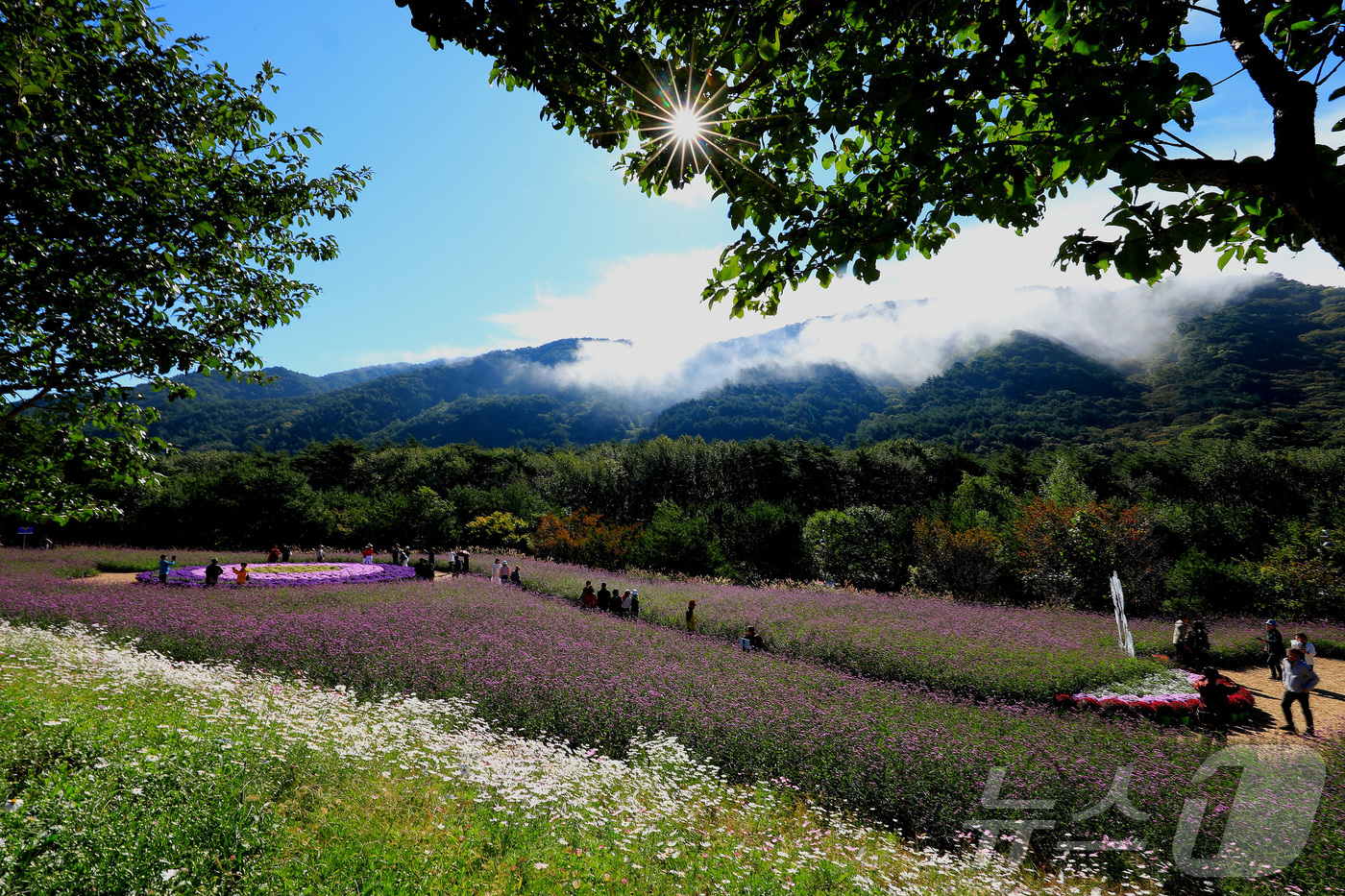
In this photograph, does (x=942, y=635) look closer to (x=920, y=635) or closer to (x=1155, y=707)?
(x=920, y=635)

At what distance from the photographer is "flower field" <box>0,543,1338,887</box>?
20.9 ft

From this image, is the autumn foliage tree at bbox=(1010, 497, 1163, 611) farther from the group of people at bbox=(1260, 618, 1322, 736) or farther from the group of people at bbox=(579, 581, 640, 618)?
the group of people at bbox=(579, 581, 640, 618)

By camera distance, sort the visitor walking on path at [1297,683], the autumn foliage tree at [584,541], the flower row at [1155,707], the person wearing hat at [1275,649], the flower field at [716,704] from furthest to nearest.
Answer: the autumn foliage tree at [584,541]
the person wearing hat at [1275,649]
the flower row at [1155,707]
the visitor walking on path at [1297,683]
the flower field at [716,704]

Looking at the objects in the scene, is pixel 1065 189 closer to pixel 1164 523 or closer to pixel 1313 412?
pixel 1164 523

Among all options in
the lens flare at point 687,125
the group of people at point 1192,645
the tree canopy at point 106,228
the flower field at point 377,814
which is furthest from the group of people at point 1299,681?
the tree canopy at point 106,228

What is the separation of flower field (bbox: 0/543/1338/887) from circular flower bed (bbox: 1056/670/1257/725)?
751mm

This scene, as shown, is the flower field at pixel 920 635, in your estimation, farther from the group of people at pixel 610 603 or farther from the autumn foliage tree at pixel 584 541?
the autumn foliage tree at pixel 584 541

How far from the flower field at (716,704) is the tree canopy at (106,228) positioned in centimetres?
574

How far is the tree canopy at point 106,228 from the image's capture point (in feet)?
13.6

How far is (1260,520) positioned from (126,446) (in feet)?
141

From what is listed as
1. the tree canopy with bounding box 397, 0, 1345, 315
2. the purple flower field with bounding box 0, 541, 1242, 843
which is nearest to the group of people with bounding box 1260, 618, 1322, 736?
the purple flower field with bounding box 0, 541, 1242, 843

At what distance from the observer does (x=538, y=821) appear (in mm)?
4824

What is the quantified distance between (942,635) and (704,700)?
9013 mm

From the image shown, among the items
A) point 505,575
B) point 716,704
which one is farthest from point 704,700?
point 505,575
